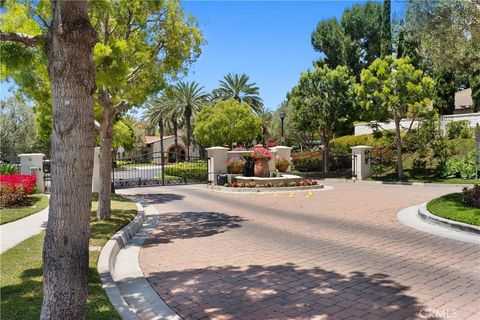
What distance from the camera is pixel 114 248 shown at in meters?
7.90

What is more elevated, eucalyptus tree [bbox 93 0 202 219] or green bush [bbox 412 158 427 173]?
eucalyptus tree [bbox 93 0 202 219]

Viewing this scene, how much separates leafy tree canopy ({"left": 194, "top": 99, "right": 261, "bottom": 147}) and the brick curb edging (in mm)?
32975

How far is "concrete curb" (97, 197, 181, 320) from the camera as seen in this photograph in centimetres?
491

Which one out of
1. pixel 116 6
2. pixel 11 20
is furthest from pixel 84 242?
pixel 116 6

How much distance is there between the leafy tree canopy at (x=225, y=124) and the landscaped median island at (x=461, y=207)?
32092mm

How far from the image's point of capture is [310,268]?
656 centimetres

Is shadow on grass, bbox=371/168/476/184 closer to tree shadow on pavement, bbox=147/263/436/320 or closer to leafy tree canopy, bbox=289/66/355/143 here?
leafy tree canopy, bbox=289/66/355/143

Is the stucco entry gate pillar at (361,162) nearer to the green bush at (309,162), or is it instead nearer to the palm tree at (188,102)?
the green bush at (309,162)

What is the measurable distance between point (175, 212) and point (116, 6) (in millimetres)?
6251

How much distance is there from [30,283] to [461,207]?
9769 mm

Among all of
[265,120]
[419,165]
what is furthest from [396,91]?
[265,120]

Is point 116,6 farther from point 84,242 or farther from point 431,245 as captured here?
point 431,245

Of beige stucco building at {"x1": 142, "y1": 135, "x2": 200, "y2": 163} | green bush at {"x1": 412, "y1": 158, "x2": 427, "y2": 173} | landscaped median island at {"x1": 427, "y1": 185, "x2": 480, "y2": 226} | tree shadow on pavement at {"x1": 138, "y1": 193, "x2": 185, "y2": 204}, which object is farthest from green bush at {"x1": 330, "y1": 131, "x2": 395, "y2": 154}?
beige stucco building at {"x1": 142, "y1": 135, "x2": 200, "y2": 163}

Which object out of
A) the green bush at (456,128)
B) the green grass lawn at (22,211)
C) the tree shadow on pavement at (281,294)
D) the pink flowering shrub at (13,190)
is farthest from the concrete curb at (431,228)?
the green bush at (456,128)
